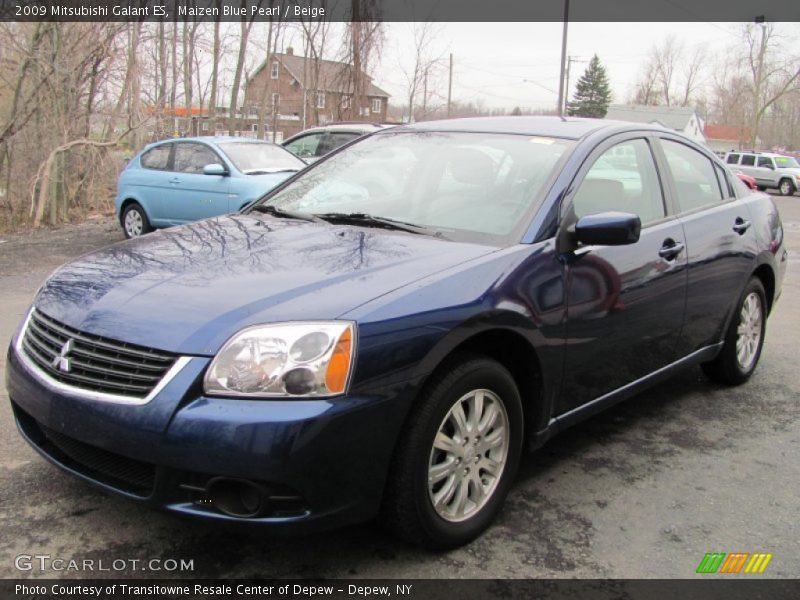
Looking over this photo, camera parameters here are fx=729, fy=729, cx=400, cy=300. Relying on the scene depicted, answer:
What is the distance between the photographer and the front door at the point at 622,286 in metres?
3.19

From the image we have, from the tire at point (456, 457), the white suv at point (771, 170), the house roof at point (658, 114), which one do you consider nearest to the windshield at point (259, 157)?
the tire at point (456, 457)

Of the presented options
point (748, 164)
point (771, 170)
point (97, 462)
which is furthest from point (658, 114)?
point (97, 462)

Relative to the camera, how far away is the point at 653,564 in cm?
272

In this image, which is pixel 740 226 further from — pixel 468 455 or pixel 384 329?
pixel 384 329

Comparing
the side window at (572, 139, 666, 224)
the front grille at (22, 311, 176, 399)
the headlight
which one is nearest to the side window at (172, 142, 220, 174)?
the side window at (572, 139, 666, 224)

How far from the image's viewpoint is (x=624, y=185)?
12.3 feet

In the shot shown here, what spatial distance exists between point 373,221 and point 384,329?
42.7 inches

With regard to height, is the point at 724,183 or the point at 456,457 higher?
the point at 724,183

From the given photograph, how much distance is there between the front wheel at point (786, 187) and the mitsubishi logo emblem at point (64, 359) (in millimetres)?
32894

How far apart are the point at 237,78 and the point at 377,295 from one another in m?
25.7

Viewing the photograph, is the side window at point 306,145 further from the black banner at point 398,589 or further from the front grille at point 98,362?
the black banner at point 398,589

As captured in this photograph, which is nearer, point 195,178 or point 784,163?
point 195,178

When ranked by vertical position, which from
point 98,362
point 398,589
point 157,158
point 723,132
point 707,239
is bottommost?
point 398,589

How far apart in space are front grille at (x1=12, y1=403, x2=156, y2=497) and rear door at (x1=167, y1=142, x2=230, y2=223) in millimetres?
7385
